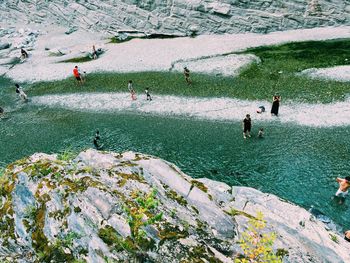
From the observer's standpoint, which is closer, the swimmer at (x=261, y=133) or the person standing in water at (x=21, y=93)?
the swimmer at (x=261, y=133)

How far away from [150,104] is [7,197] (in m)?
24.8

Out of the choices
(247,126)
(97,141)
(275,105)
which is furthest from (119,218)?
A: (275,105)

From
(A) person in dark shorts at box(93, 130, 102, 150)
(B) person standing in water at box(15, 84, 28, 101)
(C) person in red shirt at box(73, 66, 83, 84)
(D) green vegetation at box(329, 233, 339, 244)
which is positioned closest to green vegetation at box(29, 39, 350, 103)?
(C) person in red shirt at box(73, 66, 83, 84)

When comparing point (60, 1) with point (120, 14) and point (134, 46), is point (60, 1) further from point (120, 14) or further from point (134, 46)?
point (134, 46)

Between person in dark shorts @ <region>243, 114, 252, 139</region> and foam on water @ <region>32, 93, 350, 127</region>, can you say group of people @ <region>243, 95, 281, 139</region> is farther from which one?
foam on water @ <region>32, 93, 350, 127</region>

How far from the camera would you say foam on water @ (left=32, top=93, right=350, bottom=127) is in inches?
1193

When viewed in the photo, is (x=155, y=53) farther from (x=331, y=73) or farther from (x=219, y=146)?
(x=219, y=146)

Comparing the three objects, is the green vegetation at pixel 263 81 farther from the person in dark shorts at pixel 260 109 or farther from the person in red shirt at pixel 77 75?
the person in dark shorts at pixel 260 109

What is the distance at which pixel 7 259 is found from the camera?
35.7 feet

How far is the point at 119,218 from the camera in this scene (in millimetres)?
11078

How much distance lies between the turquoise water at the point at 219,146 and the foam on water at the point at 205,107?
963mm

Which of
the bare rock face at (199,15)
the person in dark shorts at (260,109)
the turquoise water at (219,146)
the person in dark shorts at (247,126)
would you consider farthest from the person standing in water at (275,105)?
the bare rock face at (199,15)

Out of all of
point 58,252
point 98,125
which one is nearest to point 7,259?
point 58,252

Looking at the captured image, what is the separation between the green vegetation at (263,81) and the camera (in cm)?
3453
